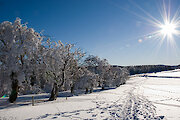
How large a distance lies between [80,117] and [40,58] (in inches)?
472

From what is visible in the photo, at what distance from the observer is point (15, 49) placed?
1334cm

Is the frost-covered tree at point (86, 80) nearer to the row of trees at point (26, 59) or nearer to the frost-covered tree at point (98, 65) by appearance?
the frost-covered tree at point (98, 65)

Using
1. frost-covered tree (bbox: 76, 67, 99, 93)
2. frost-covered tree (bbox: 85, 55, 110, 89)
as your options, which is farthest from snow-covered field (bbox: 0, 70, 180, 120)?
frost-covered tree (bbox: 85, 55, 110, 89)

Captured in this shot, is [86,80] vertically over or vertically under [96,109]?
over

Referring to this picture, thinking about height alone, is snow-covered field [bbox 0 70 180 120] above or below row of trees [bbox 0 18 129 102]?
below

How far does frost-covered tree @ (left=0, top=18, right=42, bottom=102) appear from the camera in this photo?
13445 mm

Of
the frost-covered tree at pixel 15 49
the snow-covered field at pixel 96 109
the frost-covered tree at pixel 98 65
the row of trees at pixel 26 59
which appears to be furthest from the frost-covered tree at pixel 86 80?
the frost-covered tree at pixel 15 49

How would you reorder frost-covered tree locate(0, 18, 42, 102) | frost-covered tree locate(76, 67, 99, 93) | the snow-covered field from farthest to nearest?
frost-covered tree locate(76, 67, 99, 93)
frost-covered tree locate(0, 18, 42, 102)
the snow-covered field

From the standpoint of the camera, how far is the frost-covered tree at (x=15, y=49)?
13445 mm

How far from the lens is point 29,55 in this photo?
1471cm

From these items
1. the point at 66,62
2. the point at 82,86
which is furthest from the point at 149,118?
the point at 82,86

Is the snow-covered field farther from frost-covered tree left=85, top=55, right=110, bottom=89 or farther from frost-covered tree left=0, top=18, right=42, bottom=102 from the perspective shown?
frost-covered tree left=85, top=55, right=110, bottom=89

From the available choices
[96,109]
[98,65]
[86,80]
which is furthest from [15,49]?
[98,65]

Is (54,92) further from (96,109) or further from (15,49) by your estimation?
(96,109)
